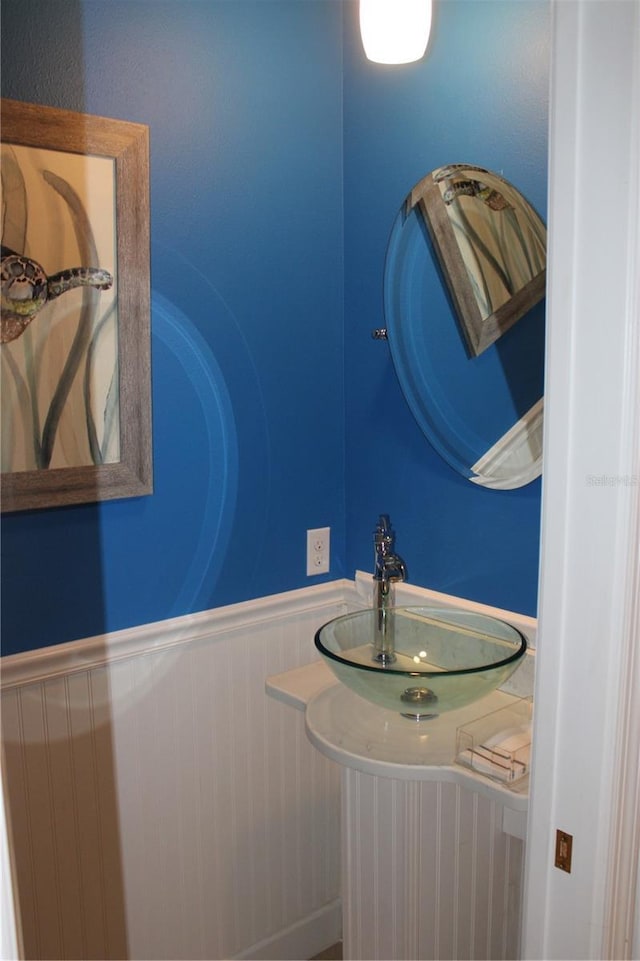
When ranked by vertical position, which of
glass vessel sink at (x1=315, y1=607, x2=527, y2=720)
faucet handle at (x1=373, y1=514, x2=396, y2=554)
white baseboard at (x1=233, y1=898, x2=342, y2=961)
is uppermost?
faucet handle at (x1=373, y1=514, x2=396, y2=554)

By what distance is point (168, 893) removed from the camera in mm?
1883

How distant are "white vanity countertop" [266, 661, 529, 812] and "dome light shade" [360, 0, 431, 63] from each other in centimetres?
128

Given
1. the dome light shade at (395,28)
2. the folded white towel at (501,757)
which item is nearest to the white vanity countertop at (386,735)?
the folded white towel at (501,757)

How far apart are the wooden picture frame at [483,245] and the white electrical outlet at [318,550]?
60 cm

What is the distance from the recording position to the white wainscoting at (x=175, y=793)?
5.50 feet

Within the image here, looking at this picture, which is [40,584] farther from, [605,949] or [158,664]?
[605,949]

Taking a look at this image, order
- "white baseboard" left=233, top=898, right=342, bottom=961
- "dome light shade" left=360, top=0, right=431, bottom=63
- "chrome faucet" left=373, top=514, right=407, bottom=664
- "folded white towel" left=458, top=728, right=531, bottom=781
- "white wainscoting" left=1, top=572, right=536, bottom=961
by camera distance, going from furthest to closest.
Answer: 1. "white baseboard" left=233, top=898, right=342, bottom=961
2. "chrome faucet" left=373, top=514, right=407, bottom=664
3. "white wainscoting" left=1, top=572, right=536, bottom=961
4. "dome light shade" left=360, top=0, right=431, bottom=63
5. "folded white towel" left=458, top=728, right=531, bottom=781

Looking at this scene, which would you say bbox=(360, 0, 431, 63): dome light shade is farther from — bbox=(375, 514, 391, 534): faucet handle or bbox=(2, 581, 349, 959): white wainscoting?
bbox=(2, 581, 349, 959): white wainscoting

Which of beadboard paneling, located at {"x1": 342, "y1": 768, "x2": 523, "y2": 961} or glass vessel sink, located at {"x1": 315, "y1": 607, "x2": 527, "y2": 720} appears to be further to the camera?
beadboard paneling, located at {"x1": 342, "y1": 768, "x2": 523, "y2": 961}

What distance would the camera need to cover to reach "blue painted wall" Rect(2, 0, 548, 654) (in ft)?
5.31

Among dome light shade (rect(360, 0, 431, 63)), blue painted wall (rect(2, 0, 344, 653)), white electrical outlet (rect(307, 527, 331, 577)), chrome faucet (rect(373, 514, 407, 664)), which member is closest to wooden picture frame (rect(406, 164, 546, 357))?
dome light shade (rect(360, 0, 431, 63))

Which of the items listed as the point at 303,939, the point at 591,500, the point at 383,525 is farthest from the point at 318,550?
the point at 591,500

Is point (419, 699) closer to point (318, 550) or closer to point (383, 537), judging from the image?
point (383, 537)

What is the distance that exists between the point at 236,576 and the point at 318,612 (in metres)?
0.28
